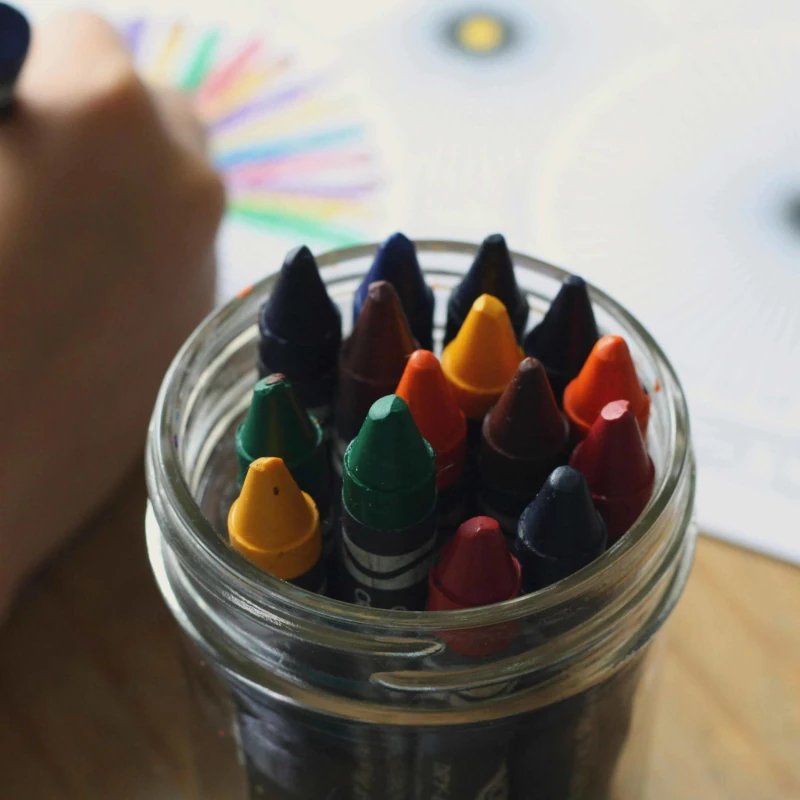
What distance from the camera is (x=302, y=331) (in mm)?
271

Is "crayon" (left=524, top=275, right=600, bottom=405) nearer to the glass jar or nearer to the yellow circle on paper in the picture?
the glass jar

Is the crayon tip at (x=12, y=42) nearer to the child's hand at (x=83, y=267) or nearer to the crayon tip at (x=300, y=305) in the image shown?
the child's hand at (x=83, y=267)

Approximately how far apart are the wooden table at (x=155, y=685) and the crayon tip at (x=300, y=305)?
0.49ft

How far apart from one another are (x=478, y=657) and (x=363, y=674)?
0.10 feet

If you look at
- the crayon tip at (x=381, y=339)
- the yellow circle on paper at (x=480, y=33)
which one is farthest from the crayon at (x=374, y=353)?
the yellow circle on paper at (x=480, y=33)

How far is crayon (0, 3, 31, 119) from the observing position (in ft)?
1.08

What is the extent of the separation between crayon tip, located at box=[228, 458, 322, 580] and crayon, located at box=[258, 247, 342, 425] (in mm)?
44

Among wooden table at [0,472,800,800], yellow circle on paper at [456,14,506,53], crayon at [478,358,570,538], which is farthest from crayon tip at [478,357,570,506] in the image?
yellow circle on paper at [456,14,506,53]

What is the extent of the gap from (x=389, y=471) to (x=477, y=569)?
0.03 metres

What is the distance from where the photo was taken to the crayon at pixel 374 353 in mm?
257

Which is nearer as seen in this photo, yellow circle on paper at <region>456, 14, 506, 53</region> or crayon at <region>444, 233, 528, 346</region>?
crayon at <region>444, 233, 528, 346</region>

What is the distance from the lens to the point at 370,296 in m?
0.26

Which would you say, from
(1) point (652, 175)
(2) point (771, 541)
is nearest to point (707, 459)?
(2) point (771, 541)

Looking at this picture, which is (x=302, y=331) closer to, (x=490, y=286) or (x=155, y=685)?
(x=490, y=286)
